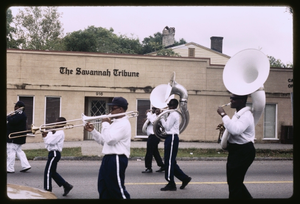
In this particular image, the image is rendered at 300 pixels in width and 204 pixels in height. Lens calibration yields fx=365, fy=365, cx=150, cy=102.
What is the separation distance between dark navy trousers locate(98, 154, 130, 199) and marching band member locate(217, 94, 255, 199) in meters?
1.67

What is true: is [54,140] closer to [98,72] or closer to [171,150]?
[171,150]

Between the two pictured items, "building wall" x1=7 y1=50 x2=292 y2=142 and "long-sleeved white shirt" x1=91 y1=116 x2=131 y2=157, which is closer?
"long-sleeved white shirt" x1=91 y1=116 x2=131 y2=157

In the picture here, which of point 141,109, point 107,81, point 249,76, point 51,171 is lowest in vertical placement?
point 51,171

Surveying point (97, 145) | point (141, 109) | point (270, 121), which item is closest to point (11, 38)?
point (141, 109)

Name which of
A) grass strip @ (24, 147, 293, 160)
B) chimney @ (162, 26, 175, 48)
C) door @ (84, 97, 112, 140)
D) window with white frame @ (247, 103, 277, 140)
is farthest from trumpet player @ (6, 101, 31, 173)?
chimney @ (162, 26, 175, 48)

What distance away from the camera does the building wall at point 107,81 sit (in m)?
17.8

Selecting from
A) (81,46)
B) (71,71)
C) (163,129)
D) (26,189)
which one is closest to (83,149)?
(71,71)

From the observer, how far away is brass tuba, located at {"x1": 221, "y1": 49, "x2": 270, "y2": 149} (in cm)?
572

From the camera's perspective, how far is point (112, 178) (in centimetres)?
522

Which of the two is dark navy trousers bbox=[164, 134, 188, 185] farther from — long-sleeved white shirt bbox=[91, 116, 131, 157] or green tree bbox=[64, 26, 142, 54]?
green tree bbox=[64, 26, 142, 54]

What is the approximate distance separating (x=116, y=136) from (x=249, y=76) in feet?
8.25

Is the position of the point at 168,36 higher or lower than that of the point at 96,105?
higher

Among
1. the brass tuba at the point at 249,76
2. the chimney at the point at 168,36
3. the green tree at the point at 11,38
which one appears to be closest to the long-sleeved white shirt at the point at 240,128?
the brass tuba at the point at 249,76

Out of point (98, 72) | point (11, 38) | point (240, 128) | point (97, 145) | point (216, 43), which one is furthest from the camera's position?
point (216, 43)
